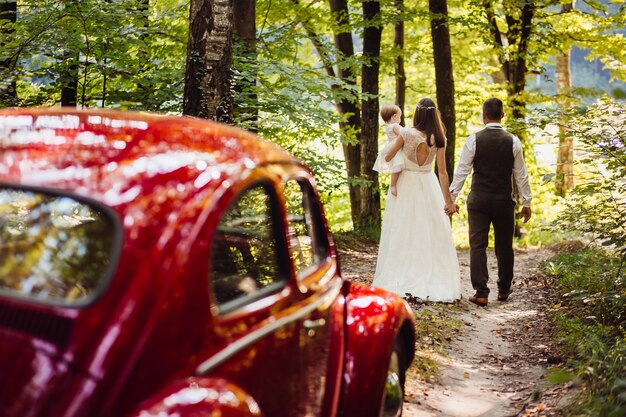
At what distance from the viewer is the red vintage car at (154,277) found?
7.20 ft

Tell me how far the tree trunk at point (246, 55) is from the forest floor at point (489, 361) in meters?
2.76

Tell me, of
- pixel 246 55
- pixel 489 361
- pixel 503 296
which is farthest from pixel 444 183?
pixel 246 55

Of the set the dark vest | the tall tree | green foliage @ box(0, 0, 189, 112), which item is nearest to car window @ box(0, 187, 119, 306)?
green foliage @ box(0, 0, 189, 112)

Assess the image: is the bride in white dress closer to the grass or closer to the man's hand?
the grass

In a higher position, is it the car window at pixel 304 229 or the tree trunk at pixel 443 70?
the tree trunk at pixel 443 70

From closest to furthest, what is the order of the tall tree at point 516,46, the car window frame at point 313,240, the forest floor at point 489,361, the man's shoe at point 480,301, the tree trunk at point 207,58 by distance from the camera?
1. the car window frame at point 313,240
2. the forest floor at point 489,361
3. the tree trunk at point 207,58
4. the man's shoe at point 480,301
5. the tall tree at point 516,46

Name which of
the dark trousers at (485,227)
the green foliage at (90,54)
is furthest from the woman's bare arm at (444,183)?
the green foliage at (90,54)

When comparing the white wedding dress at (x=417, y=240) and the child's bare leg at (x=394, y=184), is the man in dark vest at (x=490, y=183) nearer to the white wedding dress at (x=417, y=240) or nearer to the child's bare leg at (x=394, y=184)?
the white wedding dress at (x=417, y=240)

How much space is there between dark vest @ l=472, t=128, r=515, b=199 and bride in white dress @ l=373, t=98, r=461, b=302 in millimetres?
414

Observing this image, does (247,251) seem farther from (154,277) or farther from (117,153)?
(154,277)

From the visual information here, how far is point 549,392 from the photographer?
596 cm

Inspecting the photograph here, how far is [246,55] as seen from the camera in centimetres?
1120

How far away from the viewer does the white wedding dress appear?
372 inches

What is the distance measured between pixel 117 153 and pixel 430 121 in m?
6.99
